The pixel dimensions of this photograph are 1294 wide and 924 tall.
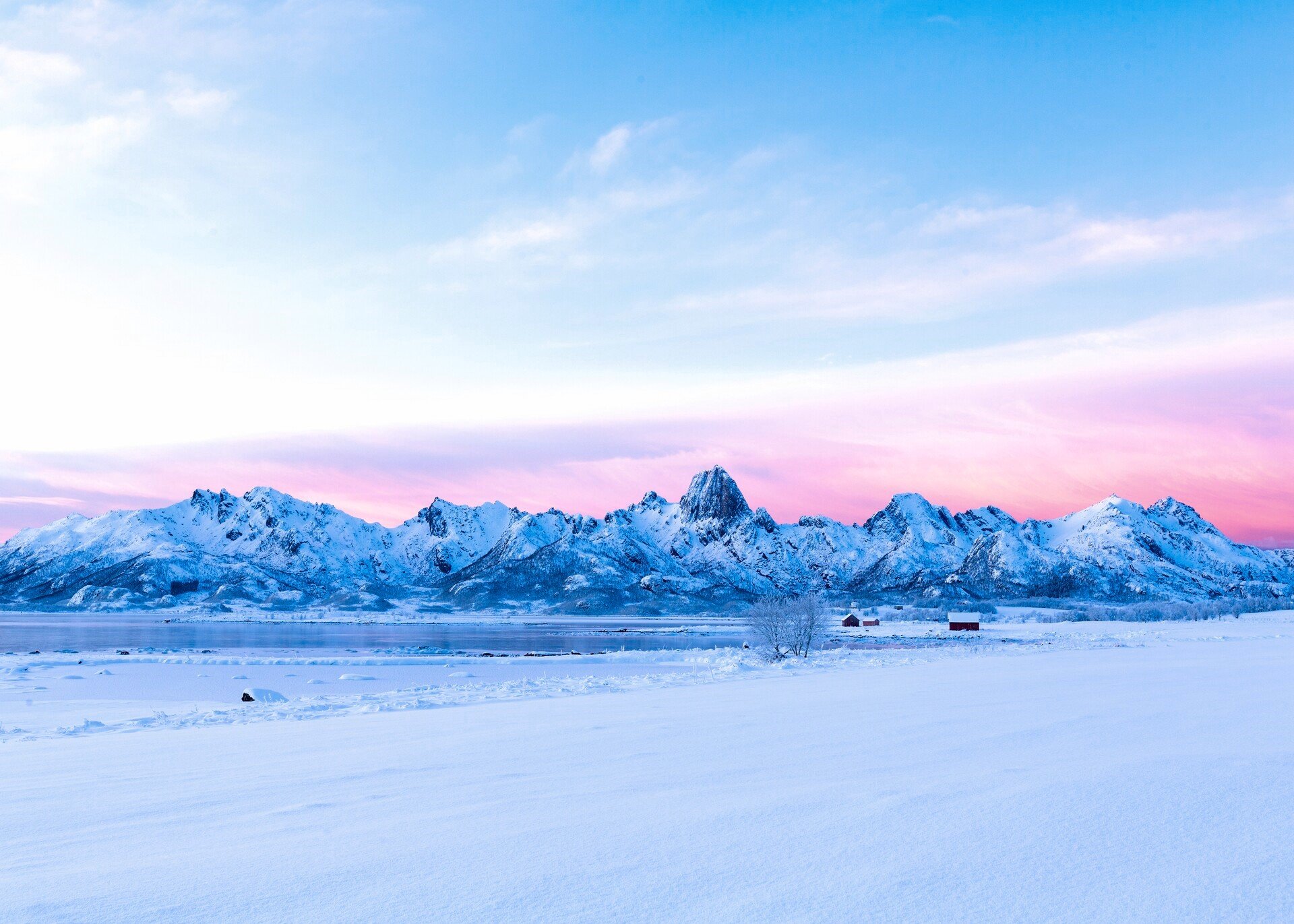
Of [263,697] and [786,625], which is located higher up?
[786,625]

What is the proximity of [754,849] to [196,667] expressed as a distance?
1854 inches

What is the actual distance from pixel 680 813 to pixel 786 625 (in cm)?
4125

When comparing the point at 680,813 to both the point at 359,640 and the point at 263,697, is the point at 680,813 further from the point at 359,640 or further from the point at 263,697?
the point at 359,640

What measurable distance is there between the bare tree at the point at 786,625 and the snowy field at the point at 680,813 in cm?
3082

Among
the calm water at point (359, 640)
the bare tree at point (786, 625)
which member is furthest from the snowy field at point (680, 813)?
the calm water at point (359, 640)

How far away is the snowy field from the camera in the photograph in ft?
15.8

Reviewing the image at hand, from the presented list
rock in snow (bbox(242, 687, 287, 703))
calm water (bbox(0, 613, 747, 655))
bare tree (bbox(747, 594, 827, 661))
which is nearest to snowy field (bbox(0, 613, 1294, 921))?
rock in snow (bbox(242, 687, 287, 703))

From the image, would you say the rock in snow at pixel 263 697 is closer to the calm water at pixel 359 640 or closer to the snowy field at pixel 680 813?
the snowy field at pixel 680 813

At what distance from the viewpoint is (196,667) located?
1826 inches

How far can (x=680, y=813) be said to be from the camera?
266 inches

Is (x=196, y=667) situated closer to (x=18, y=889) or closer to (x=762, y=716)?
(x=762, y=716)

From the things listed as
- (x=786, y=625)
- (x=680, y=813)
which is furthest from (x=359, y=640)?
(x=680, y=813)

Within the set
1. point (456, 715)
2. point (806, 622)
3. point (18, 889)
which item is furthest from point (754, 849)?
point (806, 622)

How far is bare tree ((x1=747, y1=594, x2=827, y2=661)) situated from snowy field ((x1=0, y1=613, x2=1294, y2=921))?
101 feet
